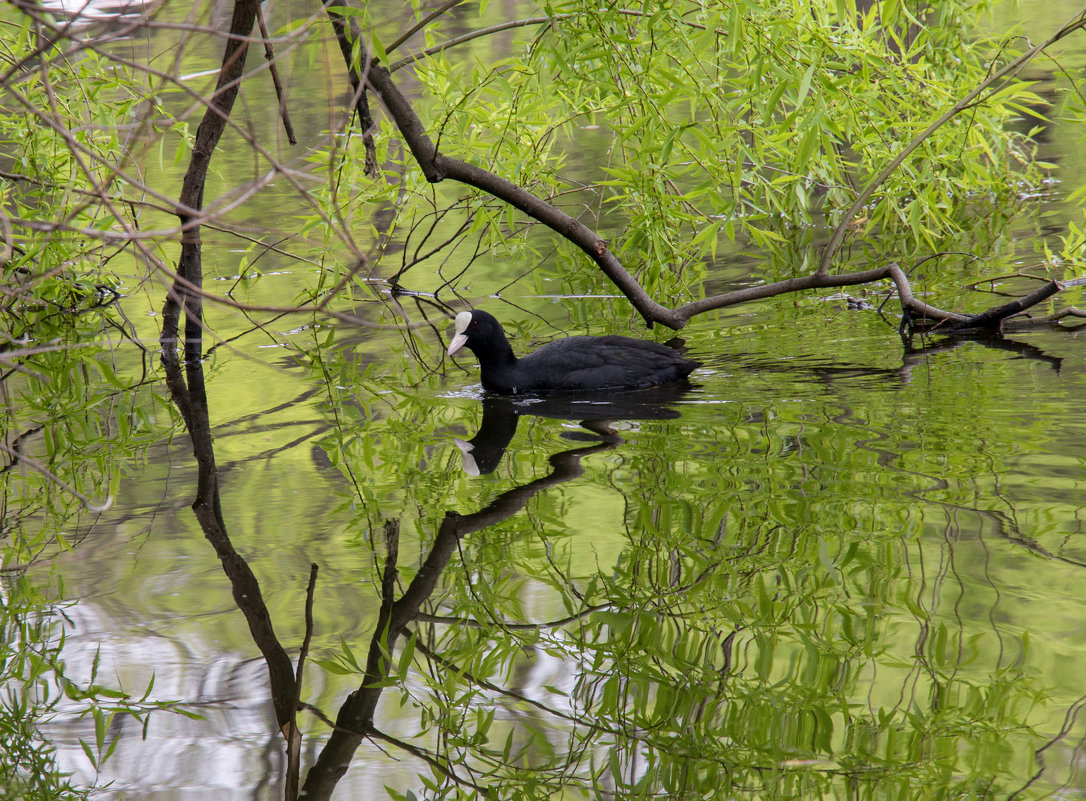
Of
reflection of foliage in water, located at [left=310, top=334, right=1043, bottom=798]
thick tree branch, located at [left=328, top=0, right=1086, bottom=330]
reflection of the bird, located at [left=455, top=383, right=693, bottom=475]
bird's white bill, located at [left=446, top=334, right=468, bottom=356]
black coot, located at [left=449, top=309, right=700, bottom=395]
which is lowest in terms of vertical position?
reflection of foliage in water, located at [left=310, top=334, right=1043, bottom=798]

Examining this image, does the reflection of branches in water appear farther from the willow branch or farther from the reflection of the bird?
the willow branch

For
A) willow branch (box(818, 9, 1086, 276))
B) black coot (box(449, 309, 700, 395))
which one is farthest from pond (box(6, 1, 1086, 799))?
willow branch (box(818, 9, 1086, 276))

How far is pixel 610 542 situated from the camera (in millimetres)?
4094

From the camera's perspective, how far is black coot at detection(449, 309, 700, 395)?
6.27 meters

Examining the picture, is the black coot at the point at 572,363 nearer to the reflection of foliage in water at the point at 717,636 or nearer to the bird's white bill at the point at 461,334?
the bird's white bill at the point at 461,334

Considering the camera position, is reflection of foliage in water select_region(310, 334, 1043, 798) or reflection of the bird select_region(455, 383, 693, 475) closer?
reflection of foliage in water select_region(310, 334, 1043, 798)

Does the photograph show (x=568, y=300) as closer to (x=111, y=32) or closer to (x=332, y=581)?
(x=332, y=581)

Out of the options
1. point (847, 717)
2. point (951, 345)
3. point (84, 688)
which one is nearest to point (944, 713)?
point (847, 717)

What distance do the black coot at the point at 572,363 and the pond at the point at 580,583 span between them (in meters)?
0.13

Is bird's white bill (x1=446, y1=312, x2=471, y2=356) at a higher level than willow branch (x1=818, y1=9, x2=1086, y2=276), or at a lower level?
lower

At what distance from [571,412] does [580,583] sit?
7.57 ft

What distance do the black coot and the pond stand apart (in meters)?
0.13

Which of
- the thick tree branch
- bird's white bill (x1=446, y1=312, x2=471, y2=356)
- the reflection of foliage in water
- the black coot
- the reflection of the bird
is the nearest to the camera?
the reflection of foliage in water

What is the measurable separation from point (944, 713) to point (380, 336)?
549 cm
